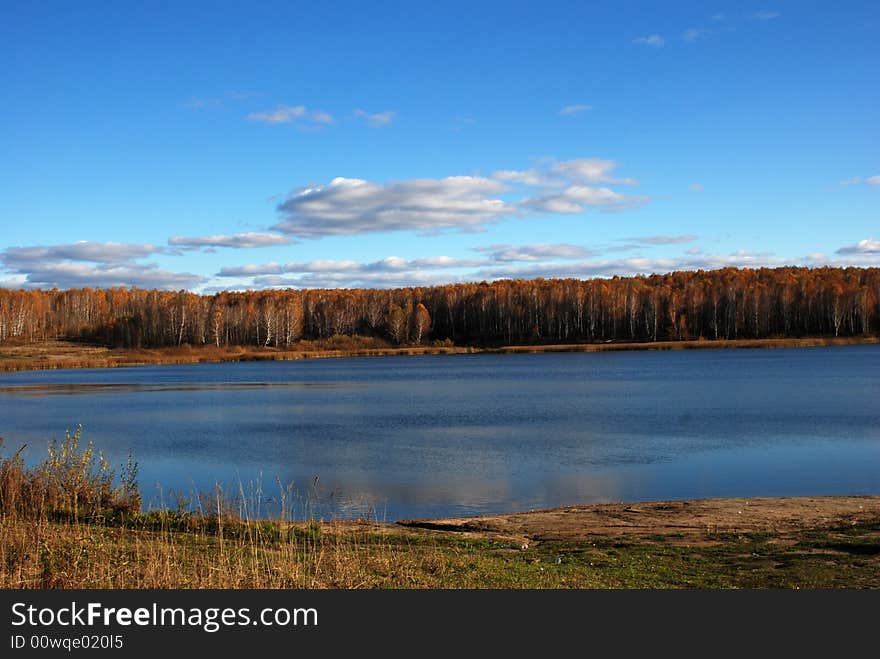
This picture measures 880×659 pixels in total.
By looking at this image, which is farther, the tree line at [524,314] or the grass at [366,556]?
the tree line at [524,314]

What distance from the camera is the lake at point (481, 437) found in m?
19.5

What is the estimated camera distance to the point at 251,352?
114 meters

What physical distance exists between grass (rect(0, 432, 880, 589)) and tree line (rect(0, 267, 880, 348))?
11008cm

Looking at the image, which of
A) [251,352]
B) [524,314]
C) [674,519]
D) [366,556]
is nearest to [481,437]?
[674,519]

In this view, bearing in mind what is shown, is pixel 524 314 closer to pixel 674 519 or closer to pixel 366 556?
pixel 674 519

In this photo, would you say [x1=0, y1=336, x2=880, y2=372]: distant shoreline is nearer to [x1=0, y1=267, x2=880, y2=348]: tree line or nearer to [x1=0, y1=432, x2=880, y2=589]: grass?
[x1=0, y1=267, x2=880, y2=348]: tree line

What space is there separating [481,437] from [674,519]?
14.4 metres

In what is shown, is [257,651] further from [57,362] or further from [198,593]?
[57,362]

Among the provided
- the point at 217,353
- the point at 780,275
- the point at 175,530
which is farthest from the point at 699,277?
the point at 175,530

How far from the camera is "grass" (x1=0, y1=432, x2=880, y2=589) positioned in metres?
8.99

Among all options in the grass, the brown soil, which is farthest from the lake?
the grass

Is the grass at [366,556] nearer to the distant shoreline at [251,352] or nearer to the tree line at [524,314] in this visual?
the distant shoreline at [251,352]

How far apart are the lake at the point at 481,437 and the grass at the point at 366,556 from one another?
400 cm

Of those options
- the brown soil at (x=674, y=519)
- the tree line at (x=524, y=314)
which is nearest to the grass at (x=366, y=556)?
the brown soil at (x=674, y=519)
